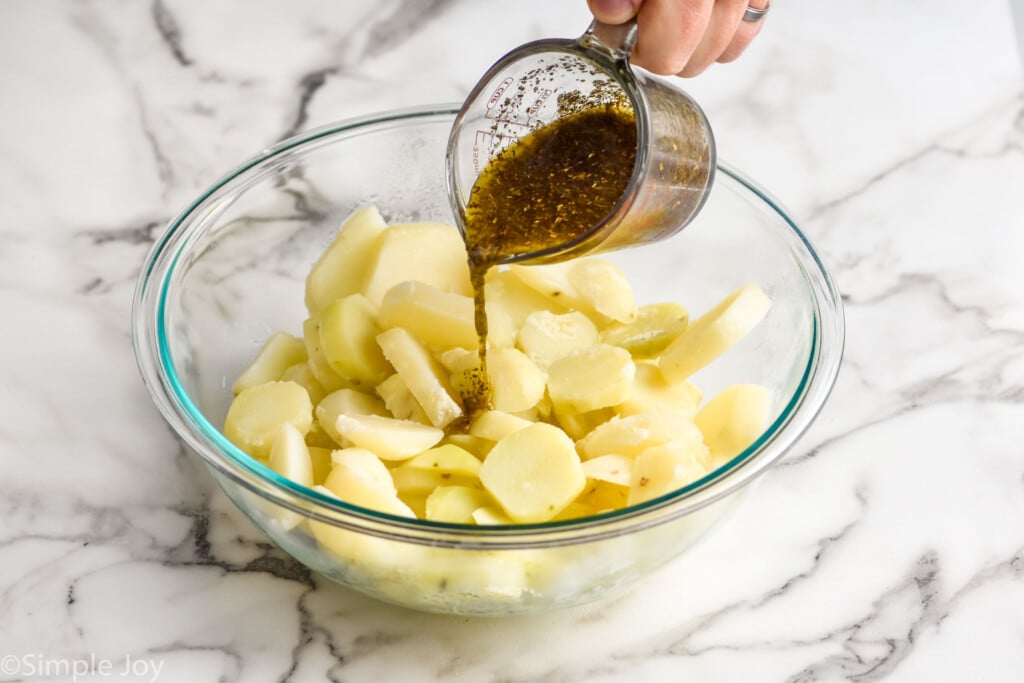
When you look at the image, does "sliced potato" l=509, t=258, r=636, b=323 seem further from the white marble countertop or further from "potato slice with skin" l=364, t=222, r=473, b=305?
the white marble countertop

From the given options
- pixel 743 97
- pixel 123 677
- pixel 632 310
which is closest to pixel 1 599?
pixel 123 677

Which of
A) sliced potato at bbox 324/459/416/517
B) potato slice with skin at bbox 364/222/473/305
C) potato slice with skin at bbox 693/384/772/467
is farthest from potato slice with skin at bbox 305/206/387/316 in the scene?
potato slice with skin at bbox 693/384/772/467

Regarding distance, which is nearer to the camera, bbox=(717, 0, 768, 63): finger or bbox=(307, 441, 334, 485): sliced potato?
bbox=(307, 441, 334, 485): sliced potato

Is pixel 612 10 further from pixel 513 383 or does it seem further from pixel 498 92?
pixel 513 383

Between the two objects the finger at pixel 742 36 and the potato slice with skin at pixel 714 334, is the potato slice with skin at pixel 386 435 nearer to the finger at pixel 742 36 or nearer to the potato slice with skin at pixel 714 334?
the potato slice with skin at pixel 714 334

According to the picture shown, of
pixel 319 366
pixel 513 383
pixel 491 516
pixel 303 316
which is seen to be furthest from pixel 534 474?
pixel 303 316

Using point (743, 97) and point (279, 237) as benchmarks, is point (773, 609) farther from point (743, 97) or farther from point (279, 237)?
point (743, 97)
